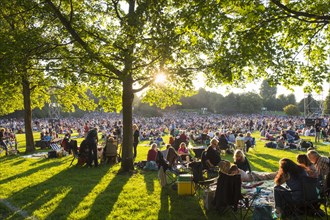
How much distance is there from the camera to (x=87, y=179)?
10.6 metres

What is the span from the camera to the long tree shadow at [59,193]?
24.2 feet

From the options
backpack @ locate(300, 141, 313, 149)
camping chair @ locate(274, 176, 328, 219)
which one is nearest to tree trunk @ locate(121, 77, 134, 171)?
camping chair @ locate(274, 176, 328, 219)

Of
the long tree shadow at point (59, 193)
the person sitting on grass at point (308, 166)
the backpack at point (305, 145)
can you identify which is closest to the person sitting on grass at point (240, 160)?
the person sitting on grass at point (308, 166)

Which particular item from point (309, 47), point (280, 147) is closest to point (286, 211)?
point (309, 47)

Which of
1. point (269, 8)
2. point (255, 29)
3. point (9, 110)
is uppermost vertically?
point (269, 8)

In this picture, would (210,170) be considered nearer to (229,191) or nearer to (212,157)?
(212,157)

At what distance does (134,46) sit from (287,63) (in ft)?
16.3

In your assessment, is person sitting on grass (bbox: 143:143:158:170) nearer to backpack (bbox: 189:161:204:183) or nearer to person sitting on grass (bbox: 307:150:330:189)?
backpack (bbox: 189:161:204:183)

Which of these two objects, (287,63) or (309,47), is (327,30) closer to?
(309,47)

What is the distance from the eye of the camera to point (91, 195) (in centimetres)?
851

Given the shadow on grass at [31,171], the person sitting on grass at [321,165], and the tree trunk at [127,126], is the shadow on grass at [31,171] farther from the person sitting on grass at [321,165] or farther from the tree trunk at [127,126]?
the person sitting on grass at [321,165]

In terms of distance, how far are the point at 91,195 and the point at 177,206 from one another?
2.72 m

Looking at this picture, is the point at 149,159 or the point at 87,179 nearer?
the point at 87,179

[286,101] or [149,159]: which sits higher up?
[286,101]
